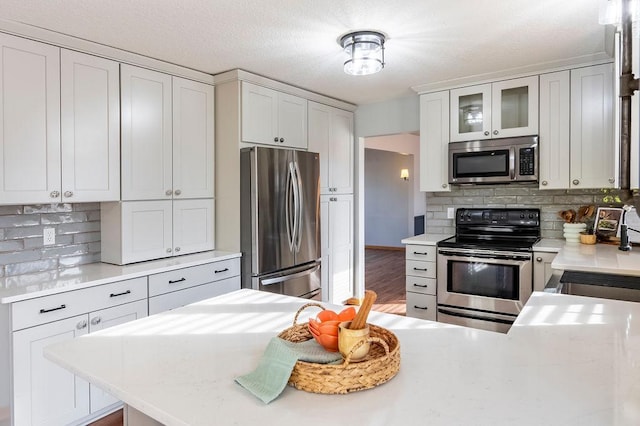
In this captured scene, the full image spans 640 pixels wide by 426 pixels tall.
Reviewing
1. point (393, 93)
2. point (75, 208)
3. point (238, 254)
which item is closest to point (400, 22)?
point (393, 93)

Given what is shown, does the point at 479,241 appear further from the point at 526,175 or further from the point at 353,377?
the point at 353,377

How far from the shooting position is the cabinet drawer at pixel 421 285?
365 cm

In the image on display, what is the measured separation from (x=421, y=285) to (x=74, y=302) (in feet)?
8.66

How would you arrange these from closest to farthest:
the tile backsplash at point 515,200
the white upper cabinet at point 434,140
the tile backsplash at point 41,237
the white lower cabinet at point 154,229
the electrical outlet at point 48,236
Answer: the tile backsplash at point 41,237
the electrical outlet at point 48,236
the white lower cabinet at point 154,229
the tile backsplash at point 515,200
the white upper cabinet at point 434,140

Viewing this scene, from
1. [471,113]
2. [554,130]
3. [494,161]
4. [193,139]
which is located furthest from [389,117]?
[193,139]

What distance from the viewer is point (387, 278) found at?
6555 millimetres

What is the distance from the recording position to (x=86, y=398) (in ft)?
8.01

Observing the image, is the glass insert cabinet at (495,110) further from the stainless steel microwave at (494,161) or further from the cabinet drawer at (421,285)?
the cabinet drawer at (421,285)

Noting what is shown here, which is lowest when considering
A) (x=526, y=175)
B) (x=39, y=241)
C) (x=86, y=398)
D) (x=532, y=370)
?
(x=86, y=398)

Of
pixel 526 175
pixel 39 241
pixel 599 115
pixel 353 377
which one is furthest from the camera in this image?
pixel 526 175

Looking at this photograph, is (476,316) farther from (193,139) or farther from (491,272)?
(193,139)

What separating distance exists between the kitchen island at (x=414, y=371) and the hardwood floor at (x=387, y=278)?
10.4 feet

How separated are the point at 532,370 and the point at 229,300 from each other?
1193mm

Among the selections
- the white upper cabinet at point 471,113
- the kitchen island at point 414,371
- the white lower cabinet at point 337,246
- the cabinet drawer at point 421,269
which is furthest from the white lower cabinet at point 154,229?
the white upper cabinet at point 471,113
